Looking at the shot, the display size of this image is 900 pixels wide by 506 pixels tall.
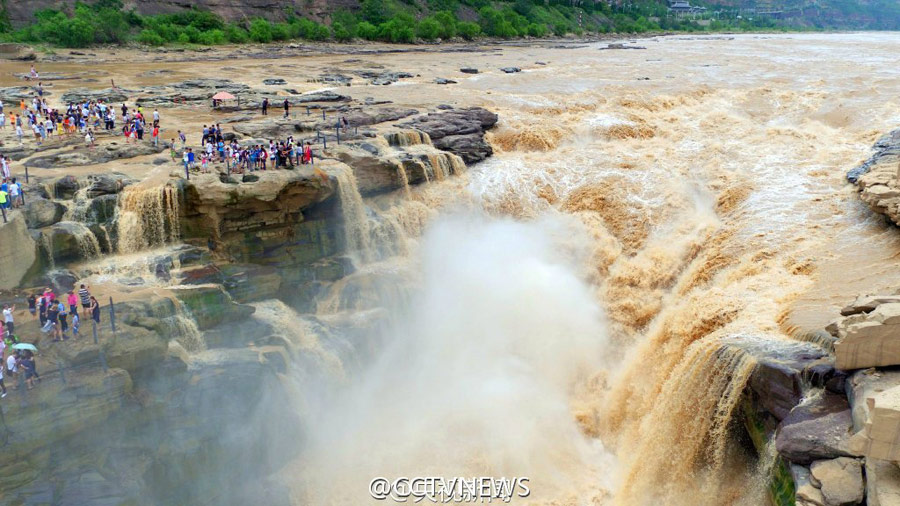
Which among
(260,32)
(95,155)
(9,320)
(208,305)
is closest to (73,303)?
(9,320)

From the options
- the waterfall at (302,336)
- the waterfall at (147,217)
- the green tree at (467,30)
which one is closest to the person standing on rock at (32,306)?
the waterfall at (147,217)

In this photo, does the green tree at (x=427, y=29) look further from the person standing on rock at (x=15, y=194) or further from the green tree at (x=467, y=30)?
the person standing on rock at (x=15, y=194)

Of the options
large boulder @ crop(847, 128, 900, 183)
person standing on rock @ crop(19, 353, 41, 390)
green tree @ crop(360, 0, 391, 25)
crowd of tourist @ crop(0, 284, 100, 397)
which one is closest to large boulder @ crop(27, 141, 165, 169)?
crowd of tourist @ crop(0, 284, 100, 397)

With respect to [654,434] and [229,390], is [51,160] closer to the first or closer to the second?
[229,390]

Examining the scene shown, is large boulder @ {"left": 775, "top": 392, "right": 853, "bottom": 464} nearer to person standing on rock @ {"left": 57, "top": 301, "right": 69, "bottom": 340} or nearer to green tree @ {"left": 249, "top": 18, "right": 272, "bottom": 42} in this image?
person standing on rock @ {"left": 57, "top": 301, "right": 69, "bottom": 340}

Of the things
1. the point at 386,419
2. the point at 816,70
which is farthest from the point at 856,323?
the point at 816,70

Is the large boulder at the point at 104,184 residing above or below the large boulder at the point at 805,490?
above
